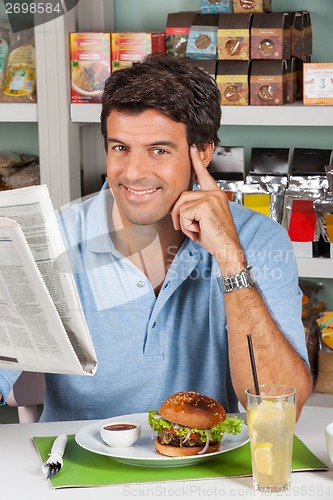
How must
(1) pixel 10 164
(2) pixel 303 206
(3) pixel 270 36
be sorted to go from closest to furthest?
(3) pixel 270 36 < (2) pixel 303 206 < (1) pixel 10 164

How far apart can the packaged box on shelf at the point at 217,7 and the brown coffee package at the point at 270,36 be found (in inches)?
3.5

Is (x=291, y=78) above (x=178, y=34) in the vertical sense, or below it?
below

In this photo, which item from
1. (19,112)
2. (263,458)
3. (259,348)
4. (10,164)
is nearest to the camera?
(263,458)

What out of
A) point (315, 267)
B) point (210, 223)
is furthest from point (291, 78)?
point (210, 223)

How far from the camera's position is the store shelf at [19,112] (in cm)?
230

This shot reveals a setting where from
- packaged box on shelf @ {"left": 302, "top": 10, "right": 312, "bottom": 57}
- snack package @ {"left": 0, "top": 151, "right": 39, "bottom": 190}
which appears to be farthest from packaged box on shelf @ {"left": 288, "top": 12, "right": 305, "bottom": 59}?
snack package @ {"left": 0, "top": 151, "right": 39, "bottom": 190}

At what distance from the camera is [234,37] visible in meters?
2.10

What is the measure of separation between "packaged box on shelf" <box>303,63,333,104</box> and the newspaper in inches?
45.5

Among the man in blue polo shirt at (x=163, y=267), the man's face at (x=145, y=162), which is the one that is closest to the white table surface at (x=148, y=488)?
the man in blue polo shirt at (x=163, y=267)

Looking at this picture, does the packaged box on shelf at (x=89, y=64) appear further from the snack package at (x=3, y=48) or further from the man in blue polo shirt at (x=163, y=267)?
the man in blue polo shirt at (x=163, y=267)

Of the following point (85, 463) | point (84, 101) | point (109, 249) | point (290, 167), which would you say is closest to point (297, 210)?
point (290, 167)

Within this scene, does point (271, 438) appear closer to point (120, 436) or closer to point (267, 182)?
point (120, 436)

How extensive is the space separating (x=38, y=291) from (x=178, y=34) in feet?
4.04

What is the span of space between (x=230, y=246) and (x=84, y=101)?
928 mm
